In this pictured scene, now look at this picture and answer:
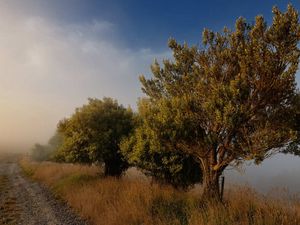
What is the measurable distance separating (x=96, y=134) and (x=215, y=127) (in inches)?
551

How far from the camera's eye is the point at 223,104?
14.3m

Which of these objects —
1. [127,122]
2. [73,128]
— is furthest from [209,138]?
[73,128]

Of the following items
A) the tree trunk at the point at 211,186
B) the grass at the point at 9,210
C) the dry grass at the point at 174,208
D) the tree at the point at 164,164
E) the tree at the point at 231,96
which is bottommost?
the grass at the point at 9,210

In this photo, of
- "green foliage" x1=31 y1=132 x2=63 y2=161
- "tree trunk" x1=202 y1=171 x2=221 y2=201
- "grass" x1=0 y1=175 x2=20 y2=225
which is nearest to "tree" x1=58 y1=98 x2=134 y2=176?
"grass" x1=0 y1=175 x2=20 y2=225

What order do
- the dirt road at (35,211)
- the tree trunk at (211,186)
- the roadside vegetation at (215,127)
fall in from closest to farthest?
the roadside vegetation at (215,127) → the dirt road at (35,211) → the tree trunk at (211,186)

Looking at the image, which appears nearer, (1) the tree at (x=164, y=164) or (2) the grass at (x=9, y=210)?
(2) the grass at (x=9, y=210)

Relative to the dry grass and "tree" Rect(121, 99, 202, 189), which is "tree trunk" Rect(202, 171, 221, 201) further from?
"tree" Rect(121, 99, 202, 189)

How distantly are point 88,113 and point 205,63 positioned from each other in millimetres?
13884

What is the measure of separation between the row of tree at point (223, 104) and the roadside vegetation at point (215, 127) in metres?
0.05

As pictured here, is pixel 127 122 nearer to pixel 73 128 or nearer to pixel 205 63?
pixel 73 128

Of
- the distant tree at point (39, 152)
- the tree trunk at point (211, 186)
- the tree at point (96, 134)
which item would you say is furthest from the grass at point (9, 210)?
the distant tree at point (39, 152)

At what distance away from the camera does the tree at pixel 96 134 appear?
27.4 m

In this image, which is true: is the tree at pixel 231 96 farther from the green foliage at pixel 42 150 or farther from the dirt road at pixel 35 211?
the green foliage at pixel 42 150

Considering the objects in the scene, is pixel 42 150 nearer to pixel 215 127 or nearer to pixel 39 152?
pixel 39 152
